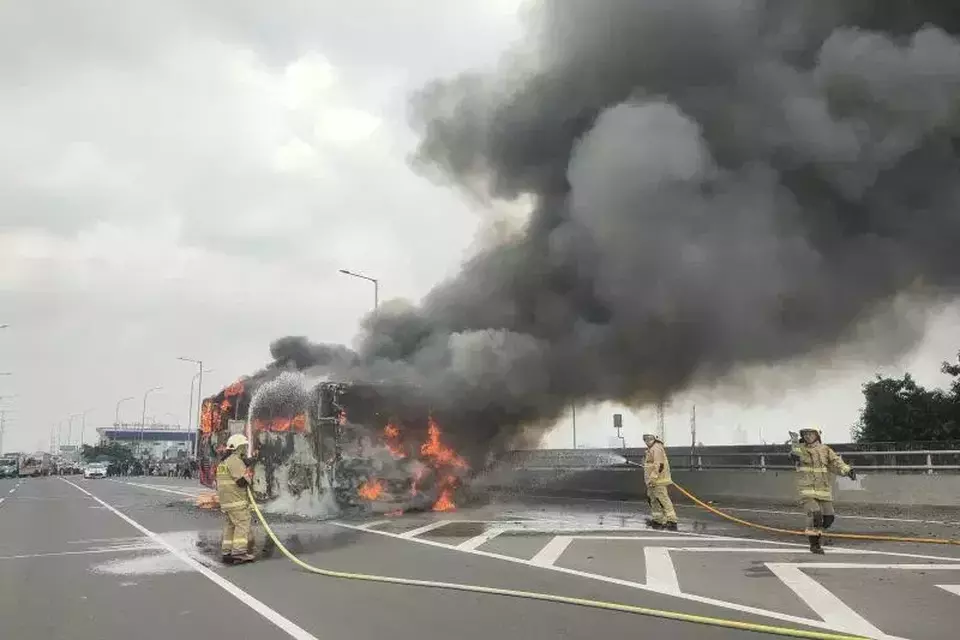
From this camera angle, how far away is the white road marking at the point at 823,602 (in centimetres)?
525

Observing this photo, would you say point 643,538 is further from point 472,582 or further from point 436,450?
point 436,450

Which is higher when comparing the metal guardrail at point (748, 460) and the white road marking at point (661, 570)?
the metal guardrail at point (748, 460)

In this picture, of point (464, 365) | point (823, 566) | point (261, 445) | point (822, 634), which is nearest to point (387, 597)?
point (822, 634)

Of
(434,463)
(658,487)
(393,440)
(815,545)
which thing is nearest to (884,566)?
(815,545)

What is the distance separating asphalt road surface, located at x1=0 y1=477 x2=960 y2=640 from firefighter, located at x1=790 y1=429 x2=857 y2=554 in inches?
13.7

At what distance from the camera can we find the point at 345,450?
525 inches

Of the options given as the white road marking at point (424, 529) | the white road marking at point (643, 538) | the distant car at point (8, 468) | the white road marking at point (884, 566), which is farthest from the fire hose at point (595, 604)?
the distant car at point (8, 468)

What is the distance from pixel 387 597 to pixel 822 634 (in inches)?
132

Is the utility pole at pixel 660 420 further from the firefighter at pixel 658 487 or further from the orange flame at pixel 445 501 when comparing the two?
the orange flame at pixel 445 501

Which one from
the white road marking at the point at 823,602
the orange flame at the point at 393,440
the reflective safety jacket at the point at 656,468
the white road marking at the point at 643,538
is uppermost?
the orange flame at the point at 393,440

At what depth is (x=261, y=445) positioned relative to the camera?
1485 centimetres

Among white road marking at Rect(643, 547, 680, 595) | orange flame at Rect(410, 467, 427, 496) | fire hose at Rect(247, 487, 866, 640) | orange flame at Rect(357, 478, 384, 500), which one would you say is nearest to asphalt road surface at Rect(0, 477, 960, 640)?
white road marking at Rect(643, 547, 680, 595)

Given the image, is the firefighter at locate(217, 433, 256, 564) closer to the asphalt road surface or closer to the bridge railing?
the asphalt road surface

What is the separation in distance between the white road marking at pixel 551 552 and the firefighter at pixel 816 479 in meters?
2.79
